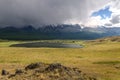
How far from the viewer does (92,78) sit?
3762cm

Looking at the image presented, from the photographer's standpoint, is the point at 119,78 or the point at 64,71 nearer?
the point at 64,71

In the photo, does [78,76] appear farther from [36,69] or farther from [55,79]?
[36,69]

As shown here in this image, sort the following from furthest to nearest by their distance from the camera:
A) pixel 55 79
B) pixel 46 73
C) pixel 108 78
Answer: pixel 108 78 → pixel 46 73 → pixel 55 79

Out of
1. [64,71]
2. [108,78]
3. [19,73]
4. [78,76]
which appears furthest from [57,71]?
[108,78]

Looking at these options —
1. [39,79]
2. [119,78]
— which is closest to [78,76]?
[39,79]

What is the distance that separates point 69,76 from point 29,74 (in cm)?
688

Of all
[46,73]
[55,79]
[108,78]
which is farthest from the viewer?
[108,78]

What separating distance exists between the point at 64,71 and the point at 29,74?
5.86m

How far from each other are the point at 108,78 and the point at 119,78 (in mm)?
2110

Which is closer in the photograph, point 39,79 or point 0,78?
point 39,79

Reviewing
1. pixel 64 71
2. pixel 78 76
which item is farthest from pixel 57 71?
pixel 78 76

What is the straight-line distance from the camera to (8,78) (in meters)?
38.8

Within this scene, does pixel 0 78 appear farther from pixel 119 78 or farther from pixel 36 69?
pixel 119 78

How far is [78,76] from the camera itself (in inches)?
1447
